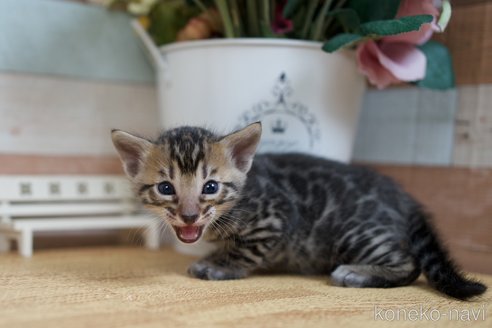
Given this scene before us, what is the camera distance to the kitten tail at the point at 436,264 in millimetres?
1314

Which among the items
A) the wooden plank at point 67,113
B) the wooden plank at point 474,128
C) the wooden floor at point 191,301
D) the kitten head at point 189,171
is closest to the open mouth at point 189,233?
the kitten head at point 189,171

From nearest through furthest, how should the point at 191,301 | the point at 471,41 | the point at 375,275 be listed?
the point at 191,301 → the point at 375,275 → the point at 471,41

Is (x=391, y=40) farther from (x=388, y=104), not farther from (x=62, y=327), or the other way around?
(x=62, y=327)

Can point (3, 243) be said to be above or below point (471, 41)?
below

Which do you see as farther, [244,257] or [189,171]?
[244,257]

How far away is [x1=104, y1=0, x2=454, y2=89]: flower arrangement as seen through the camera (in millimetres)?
1628

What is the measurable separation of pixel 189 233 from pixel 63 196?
67 centimetres

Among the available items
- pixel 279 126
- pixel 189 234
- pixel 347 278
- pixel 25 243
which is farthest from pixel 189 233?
pixel 25 243

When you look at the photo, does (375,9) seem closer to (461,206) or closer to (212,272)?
(461,206)

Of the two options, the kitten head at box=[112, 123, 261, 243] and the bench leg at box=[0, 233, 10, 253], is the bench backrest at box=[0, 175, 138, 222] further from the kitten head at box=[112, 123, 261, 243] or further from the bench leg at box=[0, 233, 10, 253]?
the kitten head at box=[112, 123, 261, 243]

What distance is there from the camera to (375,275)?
57.0 inches

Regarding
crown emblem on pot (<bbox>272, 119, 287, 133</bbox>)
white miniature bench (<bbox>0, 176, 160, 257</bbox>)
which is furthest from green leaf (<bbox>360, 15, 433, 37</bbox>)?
white miniature bench (<bbox>0, 176, 160, 257</bbox>)

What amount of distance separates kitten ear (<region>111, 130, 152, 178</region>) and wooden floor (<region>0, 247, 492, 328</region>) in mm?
265

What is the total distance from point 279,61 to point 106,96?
2.32 feet
